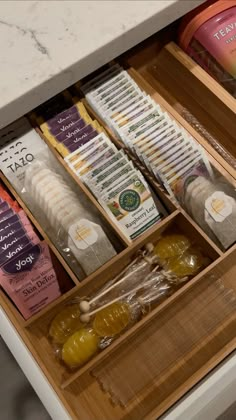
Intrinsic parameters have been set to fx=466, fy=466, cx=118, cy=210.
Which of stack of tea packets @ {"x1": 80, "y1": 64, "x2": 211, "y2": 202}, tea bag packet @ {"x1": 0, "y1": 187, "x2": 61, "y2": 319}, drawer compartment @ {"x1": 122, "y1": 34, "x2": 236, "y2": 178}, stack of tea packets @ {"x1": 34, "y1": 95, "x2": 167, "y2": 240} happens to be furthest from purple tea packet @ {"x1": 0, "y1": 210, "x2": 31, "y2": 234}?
drawer compartment @ {"x1": 122, "y1": 34, "x2": 236, "y2": 178}

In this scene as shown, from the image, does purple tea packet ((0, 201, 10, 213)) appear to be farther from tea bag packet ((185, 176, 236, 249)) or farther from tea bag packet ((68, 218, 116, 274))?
tea bag packet ((185, 176, 236, 249))

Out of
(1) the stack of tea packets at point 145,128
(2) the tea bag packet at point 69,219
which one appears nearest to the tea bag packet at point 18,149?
(2) the tea bag packet at point 69,219

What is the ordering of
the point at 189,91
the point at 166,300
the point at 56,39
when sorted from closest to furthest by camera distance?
the point at 56,39, the point at 166,300, the point at 189,91

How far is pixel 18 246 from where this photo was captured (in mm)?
810

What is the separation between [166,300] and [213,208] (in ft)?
0.59

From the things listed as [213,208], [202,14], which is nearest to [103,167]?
[213,208]

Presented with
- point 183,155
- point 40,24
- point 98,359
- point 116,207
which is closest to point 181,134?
point 183,155

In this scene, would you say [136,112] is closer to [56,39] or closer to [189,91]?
[189,91]

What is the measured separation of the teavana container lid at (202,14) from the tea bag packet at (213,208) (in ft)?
0.89

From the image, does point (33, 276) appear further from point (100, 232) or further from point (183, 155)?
point (183, 155)

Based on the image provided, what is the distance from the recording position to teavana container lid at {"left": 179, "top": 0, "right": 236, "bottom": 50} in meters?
0.83

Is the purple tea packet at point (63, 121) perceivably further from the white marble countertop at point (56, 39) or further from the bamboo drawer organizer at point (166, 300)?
the white marble countertop at point (56, 39)

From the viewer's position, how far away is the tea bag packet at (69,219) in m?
0.81

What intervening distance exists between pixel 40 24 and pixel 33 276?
0.40m
